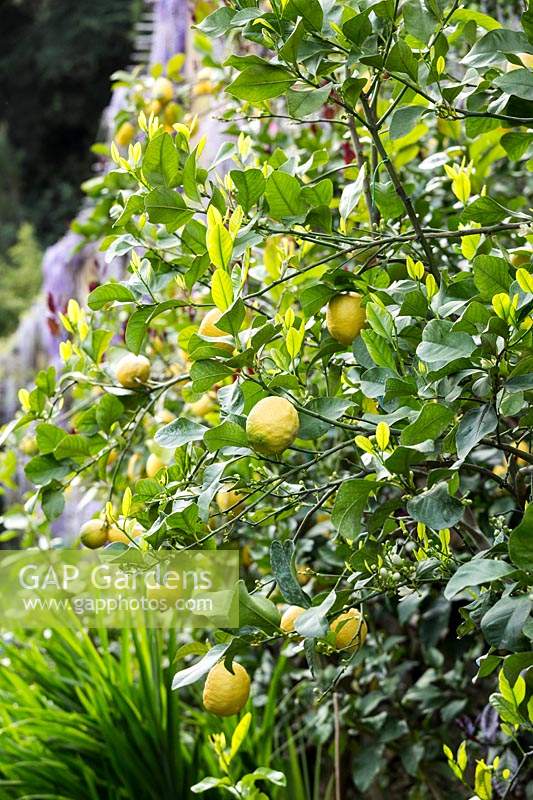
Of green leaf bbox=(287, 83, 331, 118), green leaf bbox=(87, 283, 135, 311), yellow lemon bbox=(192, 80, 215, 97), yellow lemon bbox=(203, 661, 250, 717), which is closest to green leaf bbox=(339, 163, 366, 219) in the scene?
green leaf bbox=(287, 83, 331, 118)

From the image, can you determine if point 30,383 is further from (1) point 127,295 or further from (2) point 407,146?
(1) point 127,295

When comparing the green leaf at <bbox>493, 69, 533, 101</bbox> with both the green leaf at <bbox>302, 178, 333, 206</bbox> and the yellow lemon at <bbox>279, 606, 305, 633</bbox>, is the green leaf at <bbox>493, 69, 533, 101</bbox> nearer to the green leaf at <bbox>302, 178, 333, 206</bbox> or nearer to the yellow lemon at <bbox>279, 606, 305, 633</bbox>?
the green leaf at <bbox>302, 178, 333, 206</bbox>

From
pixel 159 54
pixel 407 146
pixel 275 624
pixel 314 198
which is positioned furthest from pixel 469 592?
pixel 159 54

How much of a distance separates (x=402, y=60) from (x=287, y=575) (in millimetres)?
415

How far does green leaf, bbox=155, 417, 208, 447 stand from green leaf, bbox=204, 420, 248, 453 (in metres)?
0.04

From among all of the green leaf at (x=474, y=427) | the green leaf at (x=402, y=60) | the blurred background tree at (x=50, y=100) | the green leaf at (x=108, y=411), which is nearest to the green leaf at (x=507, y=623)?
the green leaf at (x=474, y=427)

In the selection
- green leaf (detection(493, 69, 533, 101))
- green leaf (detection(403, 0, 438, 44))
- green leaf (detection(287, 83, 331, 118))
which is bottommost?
green leaf (detection(493, 69, 533, 101))

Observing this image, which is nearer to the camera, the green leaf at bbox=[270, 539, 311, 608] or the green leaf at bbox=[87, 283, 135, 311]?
the green leaf at bbox=[270, 539, 311, 608]

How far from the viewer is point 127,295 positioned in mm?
907

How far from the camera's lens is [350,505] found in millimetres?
667

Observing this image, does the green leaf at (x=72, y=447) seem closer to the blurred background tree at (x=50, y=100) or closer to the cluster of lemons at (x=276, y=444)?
the cluster of lemons at (x=276, y=444)

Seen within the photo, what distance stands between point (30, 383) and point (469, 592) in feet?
15.8

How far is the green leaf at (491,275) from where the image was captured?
710 millimetres

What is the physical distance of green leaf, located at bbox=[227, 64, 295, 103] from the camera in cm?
74
